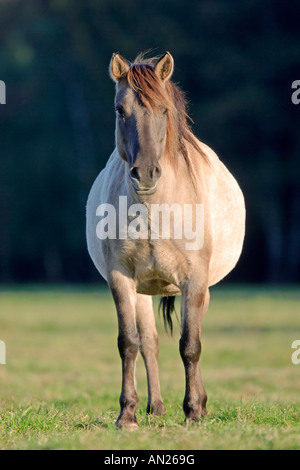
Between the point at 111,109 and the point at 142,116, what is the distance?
29555 millimetres

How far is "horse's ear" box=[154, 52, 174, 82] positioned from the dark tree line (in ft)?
75.0

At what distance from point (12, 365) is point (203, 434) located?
27.1 feet

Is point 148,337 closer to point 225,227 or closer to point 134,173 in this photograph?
point 225,227

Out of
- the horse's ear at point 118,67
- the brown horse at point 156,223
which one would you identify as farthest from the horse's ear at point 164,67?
the horse's ear at point 118,67

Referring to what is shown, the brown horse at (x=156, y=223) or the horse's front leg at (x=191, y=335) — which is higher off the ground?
the brown horse at (x=156, y=223)

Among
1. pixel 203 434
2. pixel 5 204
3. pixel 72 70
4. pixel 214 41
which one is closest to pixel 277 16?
pixel 214 41

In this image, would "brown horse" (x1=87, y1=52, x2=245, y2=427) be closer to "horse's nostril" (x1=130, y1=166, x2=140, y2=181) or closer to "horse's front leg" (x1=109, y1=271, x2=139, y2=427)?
"horse's front leg" (x1=109, y1=271, x2=139, y2=427)

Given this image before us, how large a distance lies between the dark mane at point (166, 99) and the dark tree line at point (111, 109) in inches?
894

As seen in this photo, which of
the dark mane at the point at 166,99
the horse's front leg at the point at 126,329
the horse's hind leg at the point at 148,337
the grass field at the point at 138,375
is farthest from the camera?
the horse's hind leg at the point at 148,337

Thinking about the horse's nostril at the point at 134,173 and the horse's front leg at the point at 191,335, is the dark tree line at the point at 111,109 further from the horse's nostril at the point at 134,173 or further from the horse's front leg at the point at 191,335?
the horse's nostril at the point at 134,173

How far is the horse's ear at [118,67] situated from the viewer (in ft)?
16.6

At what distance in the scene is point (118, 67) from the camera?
16.7ft

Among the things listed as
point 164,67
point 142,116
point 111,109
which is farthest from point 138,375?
point 111,109
